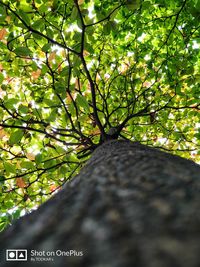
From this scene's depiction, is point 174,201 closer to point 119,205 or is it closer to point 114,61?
point 119,205

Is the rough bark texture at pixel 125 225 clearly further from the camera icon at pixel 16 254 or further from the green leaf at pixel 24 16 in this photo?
the green leaf at pixel 24 16

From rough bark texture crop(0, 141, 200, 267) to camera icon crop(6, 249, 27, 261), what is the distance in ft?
0.05

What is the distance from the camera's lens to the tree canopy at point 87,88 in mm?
3906

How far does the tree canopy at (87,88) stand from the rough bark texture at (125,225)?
2547mm

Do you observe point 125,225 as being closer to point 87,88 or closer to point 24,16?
point 24,16

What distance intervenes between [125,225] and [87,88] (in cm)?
469

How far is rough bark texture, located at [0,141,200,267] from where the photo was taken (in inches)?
23.3

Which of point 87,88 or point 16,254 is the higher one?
point 87,88

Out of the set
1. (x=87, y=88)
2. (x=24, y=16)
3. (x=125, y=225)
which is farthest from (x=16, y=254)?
(x=87, y=88)

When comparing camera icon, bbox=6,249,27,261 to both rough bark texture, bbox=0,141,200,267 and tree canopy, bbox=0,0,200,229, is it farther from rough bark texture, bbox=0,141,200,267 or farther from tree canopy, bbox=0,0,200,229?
tree canopy, bbox=0,0,200,229

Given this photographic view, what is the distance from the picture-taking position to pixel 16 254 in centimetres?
77

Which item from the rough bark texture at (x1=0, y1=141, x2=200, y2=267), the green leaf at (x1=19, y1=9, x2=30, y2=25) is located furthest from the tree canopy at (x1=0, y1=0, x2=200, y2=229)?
the rough bark texture at (x1=0, y1=141, x2=200, y2=267)

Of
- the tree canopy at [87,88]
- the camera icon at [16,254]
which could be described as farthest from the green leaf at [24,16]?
the camera icon at [16,254]

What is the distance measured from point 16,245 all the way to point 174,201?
18.6 inches
